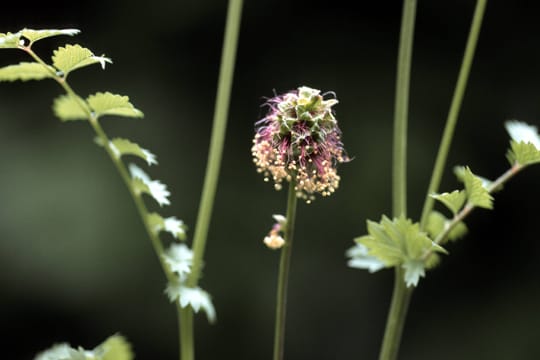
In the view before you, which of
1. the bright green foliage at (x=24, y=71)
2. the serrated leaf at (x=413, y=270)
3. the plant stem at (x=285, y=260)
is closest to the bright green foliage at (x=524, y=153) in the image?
the serrated leaf at (x=413, y=270)

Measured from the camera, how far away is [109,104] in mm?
987

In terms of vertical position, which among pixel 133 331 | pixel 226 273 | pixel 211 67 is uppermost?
pixel 211 67

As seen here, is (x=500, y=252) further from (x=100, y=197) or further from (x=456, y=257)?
(x=100, y=197)

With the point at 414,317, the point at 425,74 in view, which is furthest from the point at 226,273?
the point at 425,74

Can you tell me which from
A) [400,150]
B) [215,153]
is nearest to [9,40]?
[215,153]

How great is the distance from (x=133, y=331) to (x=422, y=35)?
4.99 ft

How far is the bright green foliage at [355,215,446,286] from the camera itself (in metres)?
0.96

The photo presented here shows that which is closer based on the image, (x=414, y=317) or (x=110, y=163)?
(x=110, y=163)

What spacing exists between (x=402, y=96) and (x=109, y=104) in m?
0.39

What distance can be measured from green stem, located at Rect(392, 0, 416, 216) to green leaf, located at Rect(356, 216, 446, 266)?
39 millimetres

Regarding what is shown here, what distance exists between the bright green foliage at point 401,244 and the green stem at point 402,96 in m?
0.04

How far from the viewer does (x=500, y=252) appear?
9.52ft

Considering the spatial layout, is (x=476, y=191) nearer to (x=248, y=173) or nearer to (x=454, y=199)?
(x=454, y=199)

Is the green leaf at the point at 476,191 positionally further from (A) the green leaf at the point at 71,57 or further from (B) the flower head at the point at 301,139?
(A) the green leaf at the point at 71,57
